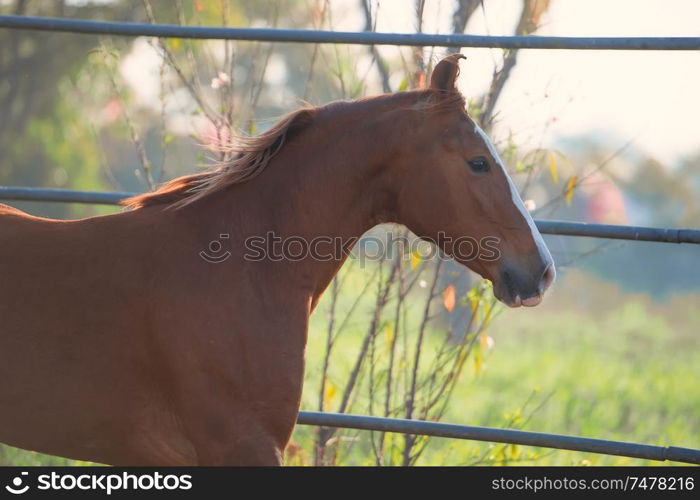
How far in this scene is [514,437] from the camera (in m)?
2.90

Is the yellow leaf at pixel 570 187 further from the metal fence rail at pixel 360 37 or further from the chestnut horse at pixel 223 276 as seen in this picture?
the chestnut horse at pixel 223 276

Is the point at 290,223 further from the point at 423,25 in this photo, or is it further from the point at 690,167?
the point at 690,167

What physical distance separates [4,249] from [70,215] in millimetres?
16746

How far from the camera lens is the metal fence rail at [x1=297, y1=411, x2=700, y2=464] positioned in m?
2.80

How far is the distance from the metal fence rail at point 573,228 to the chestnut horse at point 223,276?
0.48 m

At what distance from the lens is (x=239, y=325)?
7.85 feet

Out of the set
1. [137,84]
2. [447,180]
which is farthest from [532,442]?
[137,84]

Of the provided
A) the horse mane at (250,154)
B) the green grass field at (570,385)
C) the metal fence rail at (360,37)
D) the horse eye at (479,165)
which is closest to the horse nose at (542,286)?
the horse eye at (479,165)

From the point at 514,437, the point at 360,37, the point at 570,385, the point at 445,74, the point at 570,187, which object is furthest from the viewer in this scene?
the point at 570,385

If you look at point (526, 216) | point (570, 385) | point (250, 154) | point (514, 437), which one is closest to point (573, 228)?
point (526, 216)

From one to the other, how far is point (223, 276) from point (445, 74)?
0.88m

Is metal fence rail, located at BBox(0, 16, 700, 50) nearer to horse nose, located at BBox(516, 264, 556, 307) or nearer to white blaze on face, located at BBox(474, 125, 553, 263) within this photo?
white blaze on face, located at BBox(474, 125, 553, 263)

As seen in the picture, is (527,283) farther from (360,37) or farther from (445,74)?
(360,37)

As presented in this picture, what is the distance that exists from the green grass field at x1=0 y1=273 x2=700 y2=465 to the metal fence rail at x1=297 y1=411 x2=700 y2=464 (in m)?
0.62
